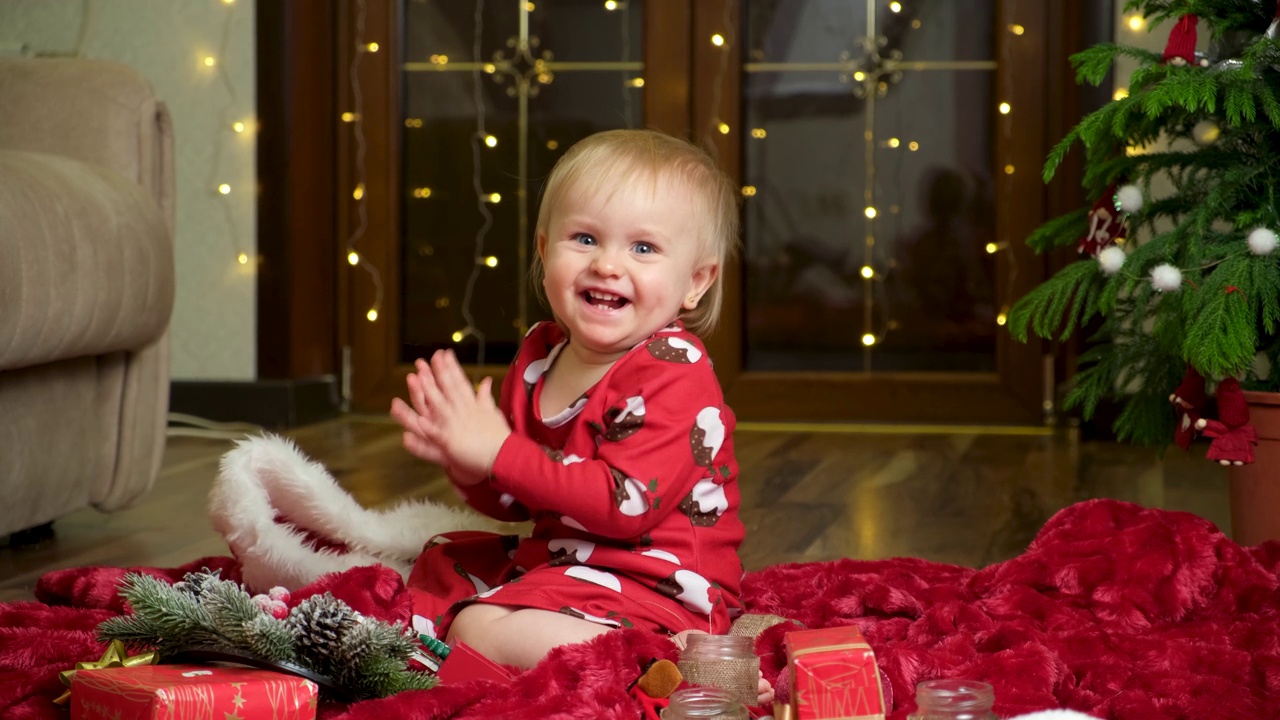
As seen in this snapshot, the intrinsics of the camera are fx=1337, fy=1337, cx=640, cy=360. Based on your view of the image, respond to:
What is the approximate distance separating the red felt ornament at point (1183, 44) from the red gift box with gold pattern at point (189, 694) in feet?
4.72

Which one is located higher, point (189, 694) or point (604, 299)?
point (604, 299)

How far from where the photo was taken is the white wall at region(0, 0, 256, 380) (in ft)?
11.2

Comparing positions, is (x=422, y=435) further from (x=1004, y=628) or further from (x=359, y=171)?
(x=359, y=171)

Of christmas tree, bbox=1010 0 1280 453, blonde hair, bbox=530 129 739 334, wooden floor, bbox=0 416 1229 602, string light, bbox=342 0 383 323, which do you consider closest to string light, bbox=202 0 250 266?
string light, bbox=342 0 383 323

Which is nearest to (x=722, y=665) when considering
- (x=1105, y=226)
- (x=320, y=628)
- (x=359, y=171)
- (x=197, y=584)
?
(x=320, y=628)

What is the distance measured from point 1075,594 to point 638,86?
2.34 meters

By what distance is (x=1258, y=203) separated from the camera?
1822 mm

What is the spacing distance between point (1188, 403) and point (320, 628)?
48.5 inches

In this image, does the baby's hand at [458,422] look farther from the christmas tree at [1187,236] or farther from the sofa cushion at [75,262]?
the christmas tree at [1187,236]

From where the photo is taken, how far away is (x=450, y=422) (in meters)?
1.21

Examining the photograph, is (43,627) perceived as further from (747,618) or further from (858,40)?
(858,40)

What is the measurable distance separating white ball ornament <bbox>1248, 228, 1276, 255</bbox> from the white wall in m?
2.45

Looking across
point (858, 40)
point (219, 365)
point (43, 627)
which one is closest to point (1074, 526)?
point (43, 627)

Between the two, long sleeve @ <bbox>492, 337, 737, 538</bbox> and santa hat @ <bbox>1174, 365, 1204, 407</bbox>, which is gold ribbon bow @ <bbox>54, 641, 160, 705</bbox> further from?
santa hat @ <bbox>1174, 365, 1204, 407</bbox>
